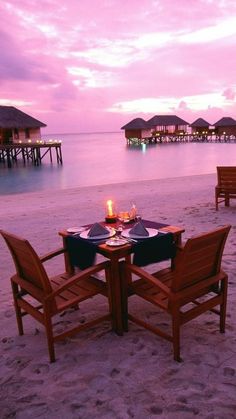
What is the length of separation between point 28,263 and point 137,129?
72750 millimetres

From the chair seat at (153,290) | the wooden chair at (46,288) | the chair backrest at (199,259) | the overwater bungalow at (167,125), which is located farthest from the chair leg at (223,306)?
the overwater bungalow at (167,125)

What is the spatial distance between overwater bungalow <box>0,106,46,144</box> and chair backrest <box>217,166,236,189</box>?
36030 mm

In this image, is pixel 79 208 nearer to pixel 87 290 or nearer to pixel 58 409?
pixel 87 290

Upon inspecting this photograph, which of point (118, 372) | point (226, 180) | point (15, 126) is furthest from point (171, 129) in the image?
point (118, 372)

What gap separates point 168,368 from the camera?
2742mm

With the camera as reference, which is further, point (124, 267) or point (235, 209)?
point (235, 209)

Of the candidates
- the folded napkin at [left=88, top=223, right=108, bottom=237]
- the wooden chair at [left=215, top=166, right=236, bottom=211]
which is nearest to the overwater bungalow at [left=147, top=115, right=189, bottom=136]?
the wooden chair at [left=215, top=166, right=236, bottom=211]

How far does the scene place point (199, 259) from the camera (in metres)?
2.81

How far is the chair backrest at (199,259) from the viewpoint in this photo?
264cm

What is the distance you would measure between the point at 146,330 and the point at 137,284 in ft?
1.55

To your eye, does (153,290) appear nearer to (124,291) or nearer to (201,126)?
(124,291)

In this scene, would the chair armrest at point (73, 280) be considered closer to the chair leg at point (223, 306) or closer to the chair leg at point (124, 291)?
the chair leg at point (124, 291)

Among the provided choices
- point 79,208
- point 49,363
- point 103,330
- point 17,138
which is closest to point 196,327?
point 103,330

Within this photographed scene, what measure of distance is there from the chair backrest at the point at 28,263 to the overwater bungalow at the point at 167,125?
242 ft
